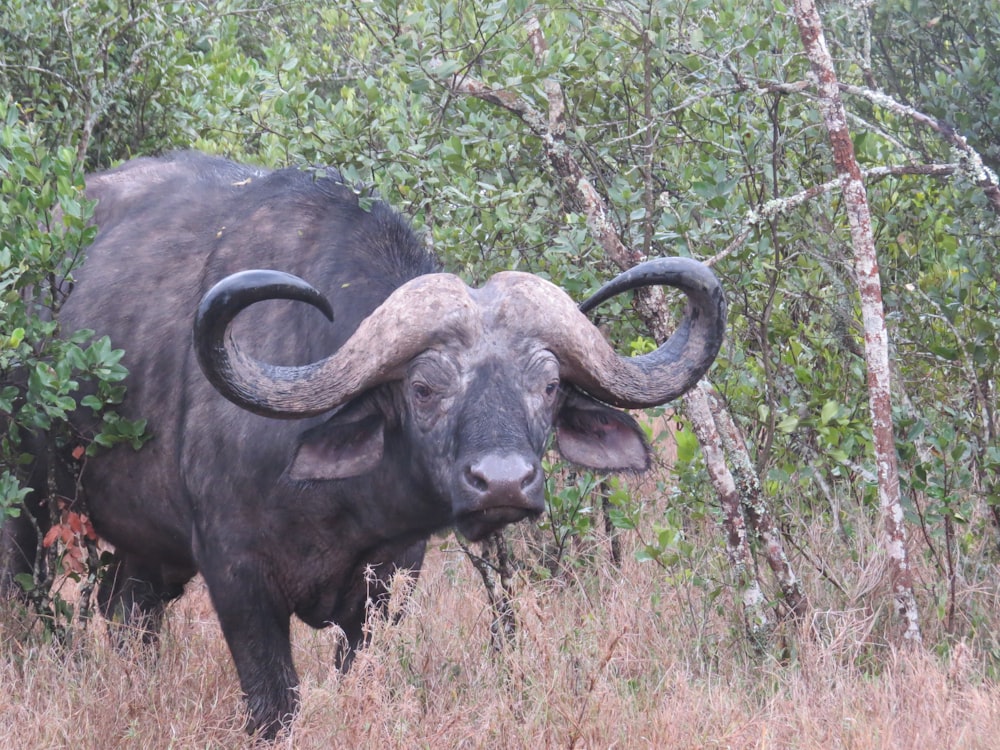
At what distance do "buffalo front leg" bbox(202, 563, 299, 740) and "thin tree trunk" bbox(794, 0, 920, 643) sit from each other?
7.27ft

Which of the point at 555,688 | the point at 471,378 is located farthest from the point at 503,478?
the point at 555,688

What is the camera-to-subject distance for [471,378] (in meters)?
4.17

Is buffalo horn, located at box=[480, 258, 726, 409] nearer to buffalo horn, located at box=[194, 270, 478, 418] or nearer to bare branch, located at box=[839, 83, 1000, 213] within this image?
buffalo horn, located at box=[194, 270, 478, 418]

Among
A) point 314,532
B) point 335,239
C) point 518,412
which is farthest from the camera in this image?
point 335,239

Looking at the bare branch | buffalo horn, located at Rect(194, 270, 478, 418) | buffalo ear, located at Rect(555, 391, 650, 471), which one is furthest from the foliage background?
buffalo horn, located at Rect(194, 270, 478, 418)

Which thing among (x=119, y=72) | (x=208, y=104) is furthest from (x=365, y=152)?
(x=119, y=72)

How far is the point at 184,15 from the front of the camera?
7.67 meters

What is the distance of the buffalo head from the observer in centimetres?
396

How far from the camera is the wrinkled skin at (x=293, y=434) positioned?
418 centimetres

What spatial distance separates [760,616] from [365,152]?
8.17 feet

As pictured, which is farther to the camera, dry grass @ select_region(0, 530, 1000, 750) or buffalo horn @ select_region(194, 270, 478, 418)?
buffalo horn @ select_region(194, 270, 478, 418)

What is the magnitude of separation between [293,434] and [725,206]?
1.77m

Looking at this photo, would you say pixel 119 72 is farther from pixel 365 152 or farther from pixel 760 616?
pixel 760 616

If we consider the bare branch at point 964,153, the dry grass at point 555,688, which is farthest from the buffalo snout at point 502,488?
the bare branch at point 964,153
